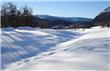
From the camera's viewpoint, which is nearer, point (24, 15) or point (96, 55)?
point (96, 55)

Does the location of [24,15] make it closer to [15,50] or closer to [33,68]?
[15,50]

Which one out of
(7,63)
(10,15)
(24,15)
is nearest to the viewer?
(7,63)

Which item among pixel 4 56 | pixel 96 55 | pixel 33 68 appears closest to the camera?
pixel 33 68

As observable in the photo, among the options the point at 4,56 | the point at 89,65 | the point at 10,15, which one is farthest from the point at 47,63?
the point at 10,15

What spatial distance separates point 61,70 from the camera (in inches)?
95.7

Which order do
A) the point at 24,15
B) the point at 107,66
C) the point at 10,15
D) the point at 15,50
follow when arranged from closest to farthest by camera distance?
the point at 107,66, the point at 15,50, the point at 10,15, the point at 24,15

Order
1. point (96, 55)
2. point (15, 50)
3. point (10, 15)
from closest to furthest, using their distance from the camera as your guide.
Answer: point (96, 55) < point (15, 50) < point (10, 15)

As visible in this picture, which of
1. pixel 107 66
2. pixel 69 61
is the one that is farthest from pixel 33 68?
pixel 107 66

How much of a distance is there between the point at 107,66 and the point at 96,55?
1.74ft

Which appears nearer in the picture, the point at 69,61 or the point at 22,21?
the point at 69,61

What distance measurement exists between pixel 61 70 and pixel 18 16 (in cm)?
2530

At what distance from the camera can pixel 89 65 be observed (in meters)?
2.53

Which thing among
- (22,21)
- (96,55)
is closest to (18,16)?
(22,21)

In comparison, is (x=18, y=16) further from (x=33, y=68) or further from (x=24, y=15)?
(x=33, y=68)
